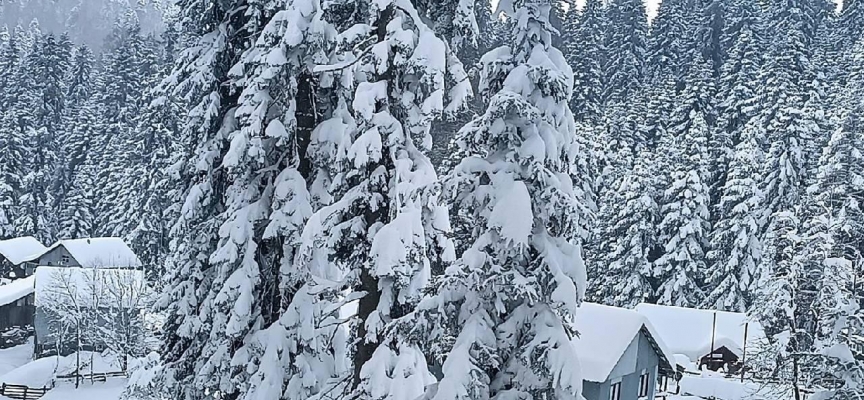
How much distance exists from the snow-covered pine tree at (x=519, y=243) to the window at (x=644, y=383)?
19.7 meters

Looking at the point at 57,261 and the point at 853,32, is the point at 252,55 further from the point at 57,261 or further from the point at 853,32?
the point at 853,32

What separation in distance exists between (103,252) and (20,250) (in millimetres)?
11187

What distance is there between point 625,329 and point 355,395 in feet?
55.4

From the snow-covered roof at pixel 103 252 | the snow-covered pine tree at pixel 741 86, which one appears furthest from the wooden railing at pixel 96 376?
the snow-covered pine tree at pixel 741 86

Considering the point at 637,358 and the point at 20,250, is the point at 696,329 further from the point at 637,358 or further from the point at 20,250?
the point at 20,250

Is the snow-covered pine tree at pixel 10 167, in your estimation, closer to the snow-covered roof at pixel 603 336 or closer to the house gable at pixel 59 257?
the house gable at pixel 59 257

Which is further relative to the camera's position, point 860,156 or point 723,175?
point 723,175

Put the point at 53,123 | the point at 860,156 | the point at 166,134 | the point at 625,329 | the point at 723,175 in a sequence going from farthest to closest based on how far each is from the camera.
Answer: the point at 53,123
the point at 723,175
the point at 166,134
the point at 860,156
the point at 625,329

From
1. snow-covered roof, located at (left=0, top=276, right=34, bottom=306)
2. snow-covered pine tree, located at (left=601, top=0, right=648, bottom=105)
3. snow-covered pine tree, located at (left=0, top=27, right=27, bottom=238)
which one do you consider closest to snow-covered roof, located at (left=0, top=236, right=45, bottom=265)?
snow-covered roof, located at (left=0, top=276, right=34, bottom=306)

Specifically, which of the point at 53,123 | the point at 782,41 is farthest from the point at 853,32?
the point at 53,123

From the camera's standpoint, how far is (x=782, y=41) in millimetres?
57312

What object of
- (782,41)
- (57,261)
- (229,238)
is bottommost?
(57,261)

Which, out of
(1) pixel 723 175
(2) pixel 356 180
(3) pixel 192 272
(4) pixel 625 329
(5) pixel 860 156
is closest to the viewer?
(2) pixel 356 180

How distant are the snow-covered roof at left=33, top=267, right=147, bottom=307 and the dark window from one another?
23694 mm
